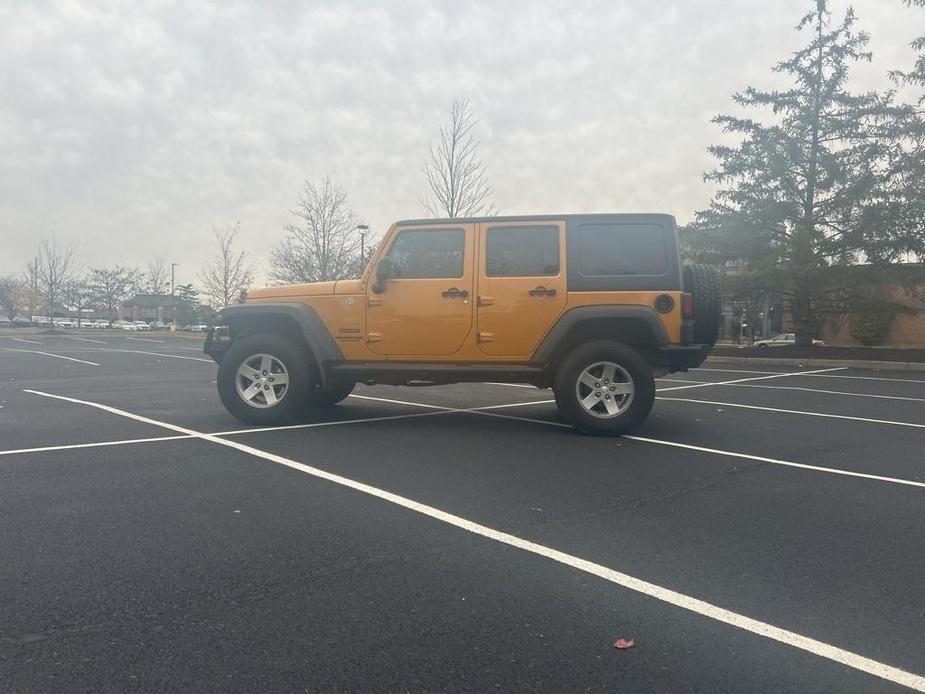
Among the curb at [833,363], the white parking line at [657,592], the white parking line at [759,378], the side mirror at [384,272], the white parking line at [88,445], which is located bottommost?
the white parking line at [657,592]

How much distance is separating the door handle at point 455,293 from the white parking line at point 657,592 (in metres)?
2.53

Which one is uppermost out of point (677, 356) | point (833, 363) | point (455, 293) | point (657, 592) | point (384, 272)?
point (384, 272)

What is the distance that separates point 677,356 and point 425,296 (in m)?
2.66

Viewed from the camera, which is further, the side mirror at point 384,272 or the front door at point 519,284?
the side mirror at point 384,272

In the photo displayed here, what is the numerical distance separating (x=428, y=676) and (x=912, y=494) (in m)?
4.04

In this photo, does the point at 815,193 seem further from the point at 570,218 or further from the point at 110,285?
the point at 110,285

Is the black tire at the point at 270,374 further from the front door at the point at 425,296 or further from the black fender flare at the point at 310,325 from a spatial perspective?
the front door at the point at 425,296

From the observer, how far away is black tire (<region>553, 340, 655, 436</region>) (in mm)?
6633

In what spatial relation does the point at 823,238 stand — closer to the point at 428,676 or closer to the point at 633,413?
the point at 633,413

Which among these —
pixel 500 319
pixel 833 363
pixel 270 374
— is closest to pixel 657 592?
pixel 500 319

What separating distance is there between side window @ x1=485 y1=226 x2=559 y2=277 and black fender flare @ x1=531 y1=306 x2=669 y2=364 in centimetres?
53

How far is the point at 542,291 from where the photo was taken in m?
6.85

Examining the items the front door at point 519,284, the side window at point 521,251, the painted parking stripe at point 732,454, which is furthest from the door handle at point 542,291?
the painted parking stripe at point 732,454

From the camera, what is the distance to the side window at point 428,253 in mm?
7102
